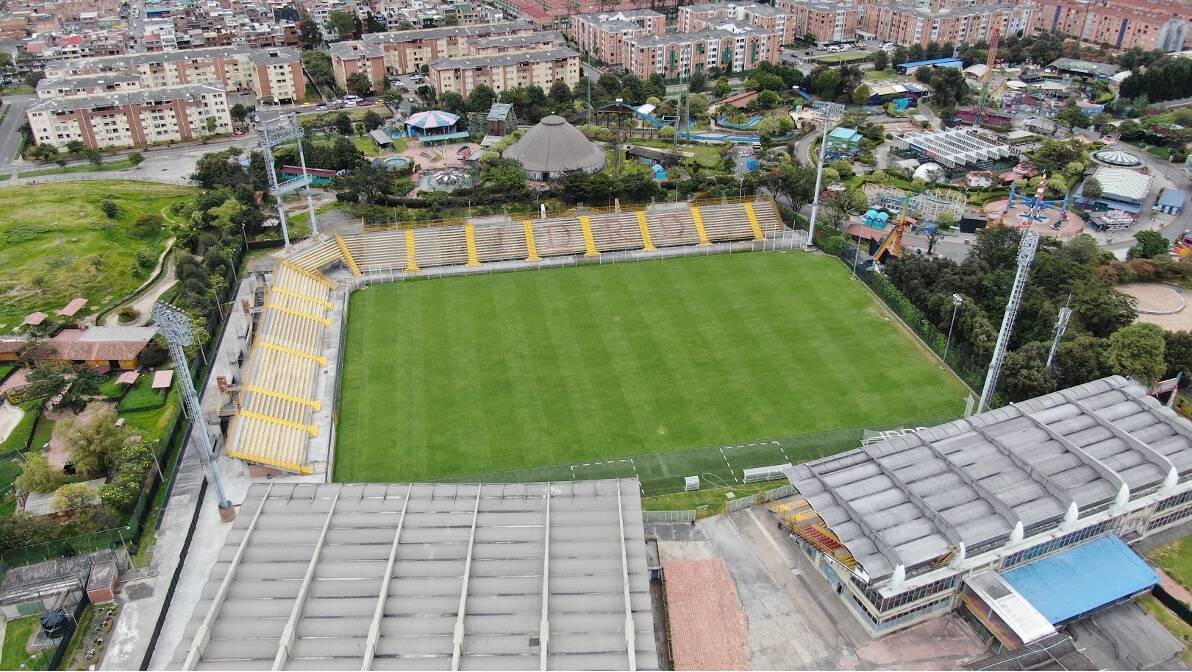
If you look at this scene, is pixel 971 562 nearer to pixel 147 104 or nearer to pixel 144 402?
pixel 144 402

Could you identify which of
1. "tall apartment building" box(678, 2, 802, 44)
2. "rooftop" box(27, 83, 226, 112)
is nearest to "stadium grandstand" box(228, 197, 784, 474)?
"rooftop" box(27, 83, 226, 112)

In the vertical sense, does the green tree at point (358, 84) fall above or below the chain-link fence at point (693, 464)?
above

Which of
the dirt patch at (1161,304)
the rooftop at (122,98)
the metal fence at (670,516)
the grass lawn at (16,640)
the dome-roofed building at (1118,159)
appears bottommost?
the grass lawn at (16,640)

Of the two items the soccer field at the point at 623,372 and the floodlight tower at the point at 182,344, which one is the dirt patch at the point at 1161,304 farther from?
the floodlight tower at the point at 182,344

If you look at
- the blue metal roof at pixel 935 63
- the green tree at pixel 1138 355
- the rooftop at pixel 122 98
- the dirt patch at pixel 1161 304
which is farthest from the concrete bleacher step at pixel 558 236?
the blue metal roof at pixel 935 63

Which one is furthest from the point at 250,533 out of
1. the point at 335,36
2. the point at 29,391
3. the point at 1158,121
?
the point at 335,36

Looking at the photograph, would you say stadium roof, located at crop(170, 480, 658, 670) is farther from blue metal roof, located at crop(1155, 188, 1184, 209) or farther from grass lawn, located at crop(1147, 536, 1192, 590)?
blue metal roof, located at crop(1155, 188, 1184, 209)

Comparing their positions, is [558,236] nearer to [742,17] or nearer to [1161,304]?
[1161,304]
